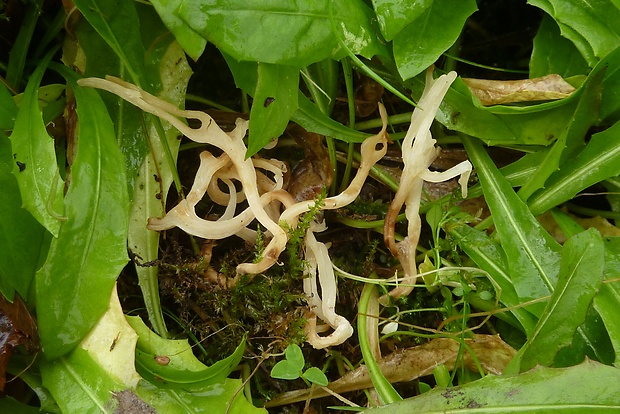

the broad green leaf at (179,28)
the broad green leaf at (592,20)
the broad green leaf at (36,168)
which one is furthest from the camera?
Answer: the broad green leaf at (592,20)

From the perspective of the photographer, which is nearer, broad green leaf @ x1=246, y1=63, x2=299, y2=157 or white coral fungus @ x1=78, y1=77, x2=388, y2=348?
broad green leaf @ x1=246, y1=63, x2=299, y2=157

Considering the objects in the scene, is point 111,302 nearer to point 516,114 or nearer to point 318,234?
point 318,234

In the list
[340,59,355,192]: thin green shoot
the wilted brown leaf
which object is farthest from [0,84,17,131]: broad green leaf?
[340,59,355,192]: thin green shoot

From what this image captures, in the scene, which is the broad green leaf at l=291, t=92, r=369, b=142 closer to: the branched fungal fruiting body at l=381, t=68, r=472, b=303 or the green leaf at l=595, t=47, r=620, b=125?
the branched fungal fruiting body at l=381, t=68, r=472, b=303

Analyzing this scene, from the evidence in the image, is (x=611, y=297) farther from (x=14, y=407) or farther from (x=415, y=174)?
(x=14, y=407)

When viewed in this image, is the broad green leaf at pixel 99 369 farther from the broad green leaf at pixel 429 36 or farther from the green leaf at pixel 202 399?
the broad green leaf at pixel 429 36

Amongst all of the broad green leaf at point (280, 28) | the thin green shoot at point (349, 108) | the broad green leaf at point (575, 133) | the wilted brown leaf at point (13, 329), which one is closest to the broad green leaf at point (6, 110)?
the wilted brown leaf at point (13, 329)

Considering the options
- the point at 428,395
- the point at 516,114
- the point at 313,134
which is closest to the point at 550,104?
the point at 516,114
